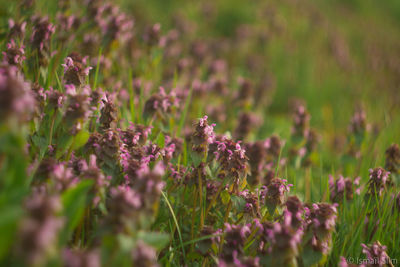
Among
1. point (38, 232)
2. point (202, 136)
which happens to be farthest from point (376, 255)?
point (38, 232)

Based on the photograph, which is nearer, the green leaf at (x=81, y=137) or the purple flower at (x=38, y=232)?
the purple flower at (x=38, y=232)

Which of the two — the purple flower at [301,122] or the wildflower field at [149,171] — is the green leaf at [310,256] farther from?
the purple flower at [301,122]

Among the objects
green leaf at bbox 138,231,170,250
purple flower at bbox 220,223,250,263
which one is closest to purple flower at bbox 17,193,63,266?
green leaf at bbox 138,231,170,250

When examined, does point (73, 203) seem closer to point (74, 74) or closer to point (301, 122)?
point (74, 74)

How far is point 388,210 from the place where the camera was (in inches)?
80.3

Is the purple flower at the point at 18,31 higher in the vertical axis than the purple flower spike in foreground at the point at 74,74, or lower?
higher

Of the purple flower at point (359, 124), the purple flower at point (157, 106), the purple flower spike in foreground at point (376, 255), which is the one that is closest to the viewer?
the purple flower spike in foreground at point (376, 255)

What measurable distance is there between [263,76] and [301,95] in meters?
0.79

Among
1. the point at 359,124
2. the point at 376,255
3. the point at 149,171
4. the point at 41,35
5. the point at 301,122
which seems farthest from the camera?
the point at 301,122

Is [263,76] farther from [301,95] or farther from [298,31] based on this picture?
[298,31]

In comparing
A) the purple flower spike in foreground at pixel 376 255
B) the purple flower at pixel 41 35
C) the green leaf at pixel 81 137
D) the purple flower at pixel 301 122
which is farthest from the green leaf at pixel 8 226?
the purple flower at pixel 301 122

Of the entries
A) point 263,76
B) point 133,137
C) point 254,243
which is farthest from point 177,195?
point 263,76

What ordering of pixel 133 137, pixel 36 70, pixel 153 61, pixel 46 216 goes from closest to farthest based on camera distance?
pixel 46 216 → pixel 133 137 → pixel 36 70 → pixel 153 61

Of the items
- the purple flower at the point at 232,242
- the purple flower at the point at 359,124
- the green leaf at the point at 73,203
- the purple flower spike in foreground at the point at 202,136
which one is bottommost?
the purple flower at the point at 232,242
